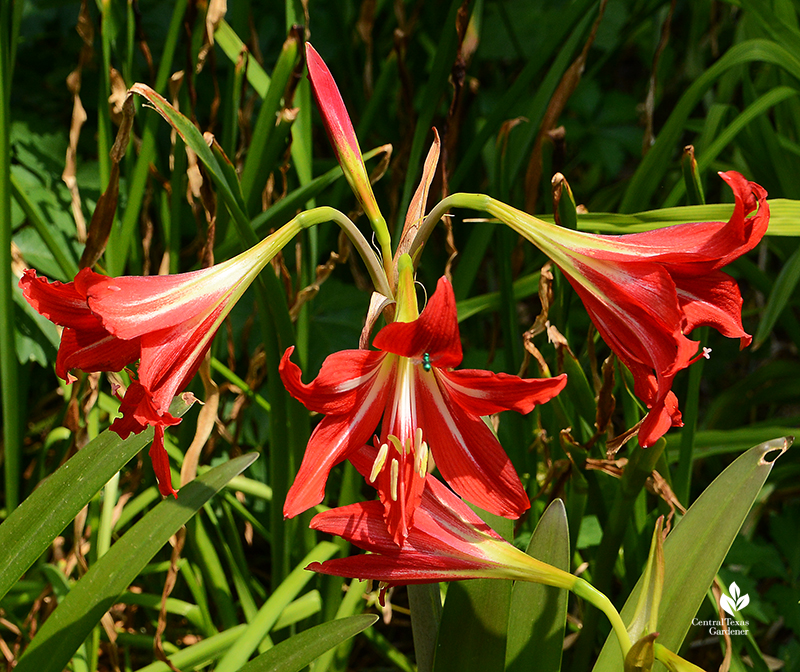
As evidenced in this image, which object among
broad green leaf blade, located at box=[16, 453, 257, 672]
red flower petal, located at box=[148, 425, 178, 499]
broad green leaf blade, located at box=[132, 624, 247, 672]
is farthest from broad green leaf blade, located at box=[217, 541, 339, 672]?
red flower petal, located at box=[148, 425, 178, 499]

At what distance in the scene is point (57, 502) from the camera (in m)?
1.04

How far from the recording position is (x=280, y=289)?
3.64 feet

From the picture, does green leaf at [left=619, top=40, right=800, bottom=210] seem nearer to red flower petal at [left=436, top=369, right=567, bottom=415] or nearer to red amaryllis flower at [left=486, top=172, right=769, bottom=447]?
red amaryllis flower at [left=486, top=172, right=769, bottom=447]

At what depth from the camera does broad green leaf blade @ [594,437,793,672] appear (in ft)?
Result: 3.16

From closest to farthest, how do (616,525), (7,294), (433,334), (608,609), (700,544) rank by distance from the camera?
(433,334) → (608,609) → (700,544) → (616,525) → (7,294)

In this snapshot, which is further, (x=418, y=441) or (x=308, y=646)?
(x=308, y=646)

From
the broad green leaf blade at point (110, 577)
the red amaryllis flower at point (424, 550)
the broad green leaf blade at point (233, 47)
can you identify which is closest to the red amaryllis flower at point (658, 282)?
the red amaryllis flower at point (424, 550)

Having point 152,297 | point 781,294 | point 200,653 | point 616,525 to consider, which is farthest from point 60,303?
point 781,294

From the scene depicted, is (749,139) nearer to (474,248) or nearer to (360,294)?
(474,248)

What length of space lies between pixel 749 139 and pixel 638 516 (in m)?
0.98

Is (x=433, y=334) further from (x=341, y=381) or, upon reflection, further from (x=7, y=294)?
(x=7, y=294)

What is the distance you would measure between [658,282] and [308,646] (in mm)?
667

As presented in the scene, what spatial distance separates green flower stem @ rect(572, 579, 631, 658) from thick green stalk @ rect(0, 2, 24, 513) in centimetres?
115

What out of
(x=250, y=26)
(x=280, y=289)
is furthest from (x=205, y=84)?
(x=280, y=289)
